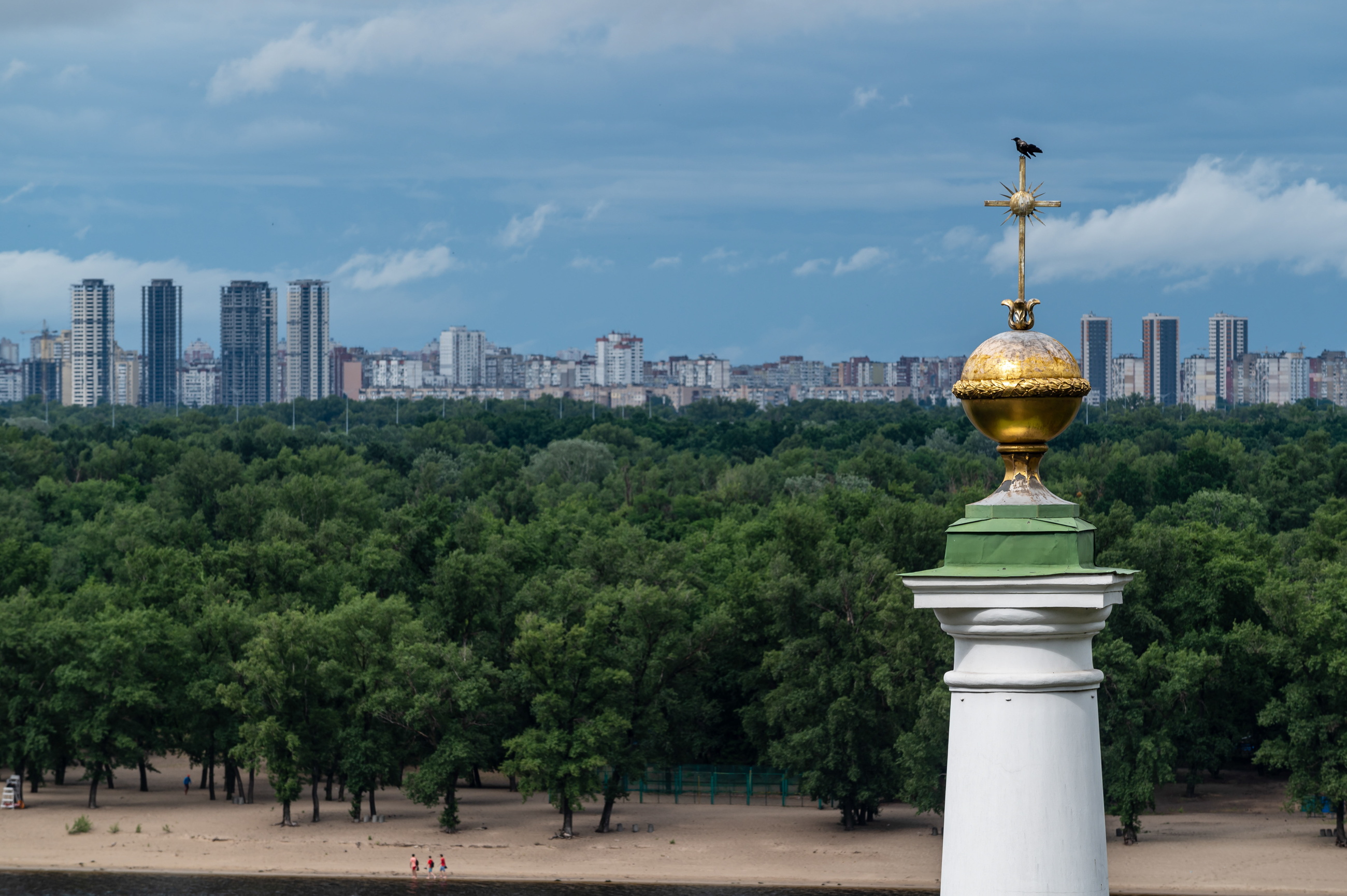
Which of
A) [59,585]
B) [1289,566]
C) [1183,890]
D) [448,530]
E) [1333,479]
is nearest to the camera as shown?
[1183,890]

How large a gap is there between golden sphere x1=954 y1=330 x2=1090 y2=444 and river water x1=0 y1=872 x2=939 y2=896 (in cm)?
5243

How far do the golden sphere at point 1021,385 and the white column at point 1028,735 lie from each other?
0.92 metres

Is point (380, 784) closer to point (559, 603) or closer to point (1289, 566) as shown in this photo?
point (559, 603)

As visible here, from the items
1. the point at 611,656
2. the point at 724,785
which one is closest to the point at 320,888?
the point at 611,656

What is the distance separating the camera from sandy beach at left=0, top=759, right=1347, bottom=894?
6181cm

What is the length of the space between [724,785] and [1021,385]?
6822 centimetres

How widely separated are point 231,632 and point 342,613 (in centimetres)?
712

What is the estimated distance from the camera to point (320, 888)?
61750 mm

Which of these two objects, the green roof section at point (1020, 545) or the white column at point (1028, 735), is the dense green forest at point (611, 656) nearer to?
the white column at point (1028, 735)

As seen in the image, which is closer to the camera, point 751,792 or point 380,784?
point 380,784

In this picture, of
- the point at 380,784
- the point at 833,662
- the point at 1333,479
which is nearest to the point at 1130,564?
the point at 833,662

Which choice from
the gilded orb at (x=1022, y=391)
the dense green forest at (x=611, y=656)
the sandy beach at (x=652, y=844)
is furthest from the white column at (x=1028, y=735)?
the sandy beach at (x=652, y=844)

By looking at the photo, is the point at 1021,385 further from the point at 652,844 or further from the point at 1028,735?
the point at 652,844

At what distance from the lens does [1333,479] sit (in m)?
115
